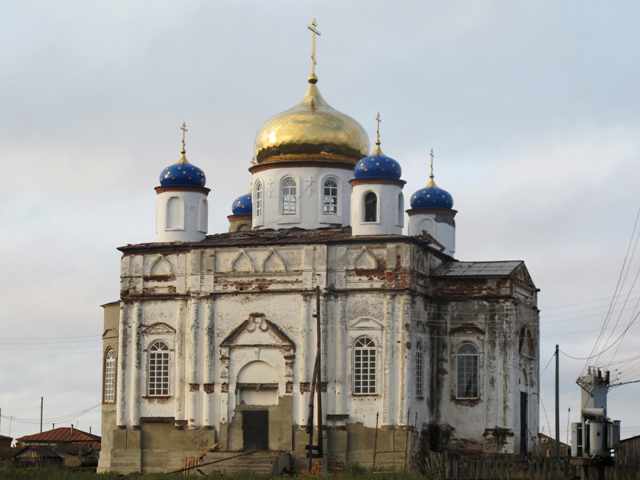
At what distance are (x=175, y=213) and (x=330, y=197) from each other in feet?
16.9

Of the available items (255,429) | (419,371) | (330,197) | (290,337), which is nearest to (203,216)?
(330,197)

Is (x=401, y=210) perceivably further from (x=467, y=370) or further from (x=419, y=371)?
(x=467, y=370)

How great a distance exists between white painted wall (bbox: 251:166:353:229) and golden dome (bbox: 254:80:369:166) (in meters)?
0.40

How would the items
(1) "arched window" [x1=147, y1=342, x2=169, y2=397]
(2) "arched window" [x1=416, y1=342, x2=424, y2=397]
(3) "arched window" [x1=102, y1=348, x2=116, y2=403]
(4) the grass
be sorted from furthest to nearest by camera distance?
(3) "arched window" [x1=102, y1=348, x2=116, y2=403]
(1) "arched window" [x1=147, y1=342, x2=169, y2=397]
(2) "arched window" [x1=416, y1=342, x2=424, y2=397]
(4) the grass

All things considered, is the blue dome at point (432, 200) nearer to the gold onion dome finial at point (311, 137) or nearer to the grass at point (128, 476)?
the gold onion dome finial at point (311, 137)

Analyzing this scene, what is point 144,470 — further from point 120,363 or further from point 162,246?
point 162,246

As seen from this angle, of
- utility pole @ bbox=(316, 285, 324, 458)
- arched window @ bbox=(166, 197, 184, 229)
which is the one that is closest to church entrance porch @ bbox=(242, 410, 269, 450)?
utility pole @ bbox=(316, 285, 324, 458)

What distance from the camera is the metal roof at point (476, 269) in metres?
55.4

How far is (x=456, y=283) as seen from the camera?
55312 mm

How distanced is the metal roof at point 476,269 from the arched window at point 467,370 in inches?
91.0

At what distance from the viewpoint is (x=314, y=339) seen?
53469 mm

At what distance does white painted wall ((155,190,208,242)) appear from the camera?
56250 millimetres

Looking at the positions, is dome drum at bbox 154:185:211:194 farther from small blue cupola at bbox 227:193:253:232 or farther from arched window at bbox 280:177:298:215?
small blue cupola at bbox 227:193:253:232

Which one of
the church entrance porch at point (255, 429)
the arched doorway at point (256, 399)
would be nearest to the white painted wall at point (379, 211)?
the arched doorway at point (256, 399)
